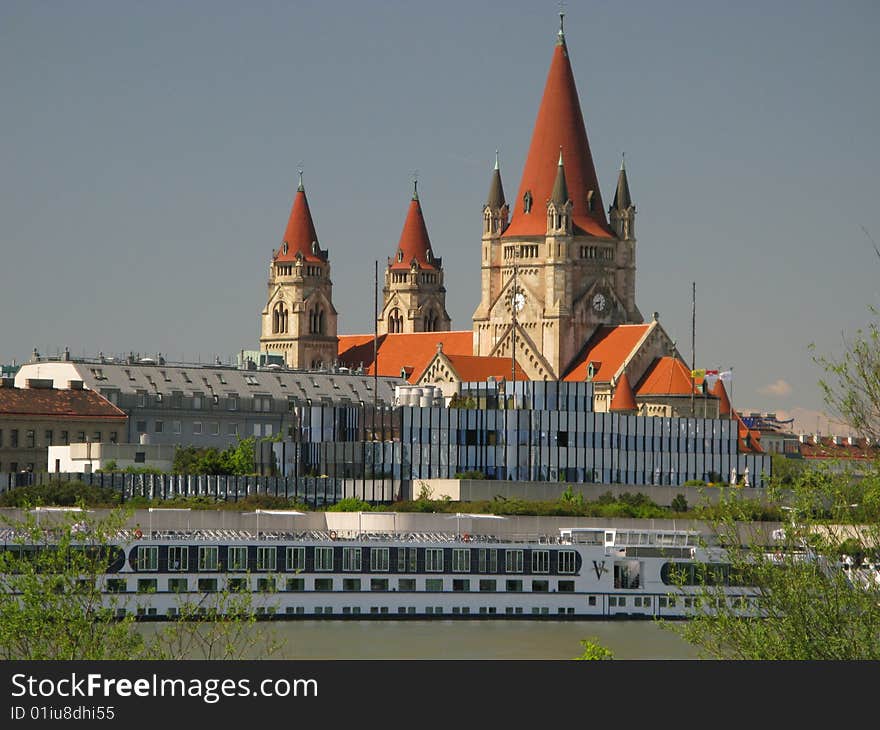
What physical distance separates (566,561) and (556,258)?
277 ft

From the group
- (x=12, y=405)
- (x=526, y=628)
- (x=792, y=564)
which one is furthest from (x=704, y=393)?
(x=792, y=564)

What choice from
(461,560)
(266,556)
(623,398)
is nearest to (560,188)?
(623,398)

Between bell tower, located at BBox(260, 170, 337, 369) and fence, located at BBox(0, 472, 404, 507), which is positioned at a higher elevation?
bell tower, located at BBox(260, 170, 337, 369)

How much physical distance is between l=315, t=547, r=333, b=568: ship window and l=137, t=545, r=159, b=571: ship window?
5.63m

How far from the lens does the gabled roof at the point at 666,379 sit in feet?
477

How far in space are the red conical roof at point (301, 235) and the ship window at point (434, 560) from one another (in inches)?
4051

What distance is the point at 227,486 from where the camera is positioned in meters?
95.9

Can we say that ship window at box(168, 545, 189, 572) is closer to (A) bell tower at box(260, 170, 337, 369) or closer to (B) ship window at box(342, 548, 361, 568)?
(B) ship window at box(342, 548, 361, 568)

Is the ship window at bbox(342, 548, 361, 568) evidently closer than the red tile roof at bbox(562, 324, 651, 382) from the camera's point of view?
Yes

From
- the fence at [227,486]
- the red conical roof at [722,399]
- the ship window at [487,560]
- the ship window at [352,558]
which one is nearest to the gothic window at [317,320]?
the red conical roof at [722,399]

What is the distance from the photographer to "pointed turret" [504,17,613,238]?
157000 mm

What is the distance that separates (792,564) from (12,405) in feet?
263

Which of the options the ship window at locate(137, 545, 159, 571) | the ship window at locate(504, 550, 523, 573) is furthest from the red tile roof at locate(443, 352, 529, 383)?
the ship window at locate(137, 545, 159, 571)
